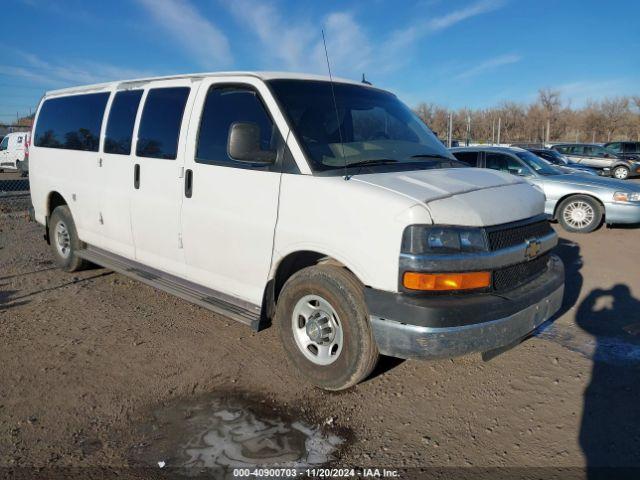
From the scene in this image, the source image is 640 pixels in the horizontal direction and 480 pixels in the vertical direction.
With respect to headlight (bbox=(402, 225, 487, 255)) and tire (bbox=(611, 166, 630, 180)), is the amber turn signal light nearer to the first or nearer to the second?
headlight (bbox=(402, 225, 487, 255))

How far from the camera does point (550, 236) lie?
393 cm

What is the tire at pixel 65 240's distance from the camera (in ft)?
20.1

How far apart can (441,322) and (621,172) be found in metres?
24.3

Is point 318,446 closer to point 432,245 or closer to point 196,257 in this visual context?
point 432,245

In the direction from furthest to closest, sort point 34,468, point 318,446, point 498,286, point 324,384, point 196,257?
point 196,257 < point 324,384 < point 498,286 < point 318,446 < point 34,468

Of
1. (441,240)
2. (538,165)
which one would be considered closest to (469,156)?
(538,165)

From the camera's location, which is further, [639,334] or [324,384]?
[639,334]

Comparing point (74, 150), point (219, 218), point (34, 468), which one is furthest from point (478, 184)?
point (74, 150)

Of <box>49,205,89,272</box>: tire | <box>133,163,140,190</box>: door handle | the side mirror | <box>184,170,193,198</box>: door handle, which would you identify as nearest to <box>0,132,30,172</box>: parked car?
<box>49,205,89,272</box>: tire

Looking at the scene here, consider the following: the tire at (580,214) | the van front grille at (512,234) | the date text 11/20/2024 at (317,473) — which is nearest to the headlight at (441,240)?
the van front grille at (512,234)

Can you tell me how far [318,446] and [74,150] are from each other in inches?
→ 183

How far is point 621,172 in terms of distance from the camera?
23125mm

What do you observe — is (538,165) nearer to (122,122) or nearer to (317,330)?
(122,122)

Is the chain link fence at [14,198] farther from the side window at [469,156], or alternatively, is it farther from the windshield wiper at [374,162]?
the windshield wiper at [374,162]
